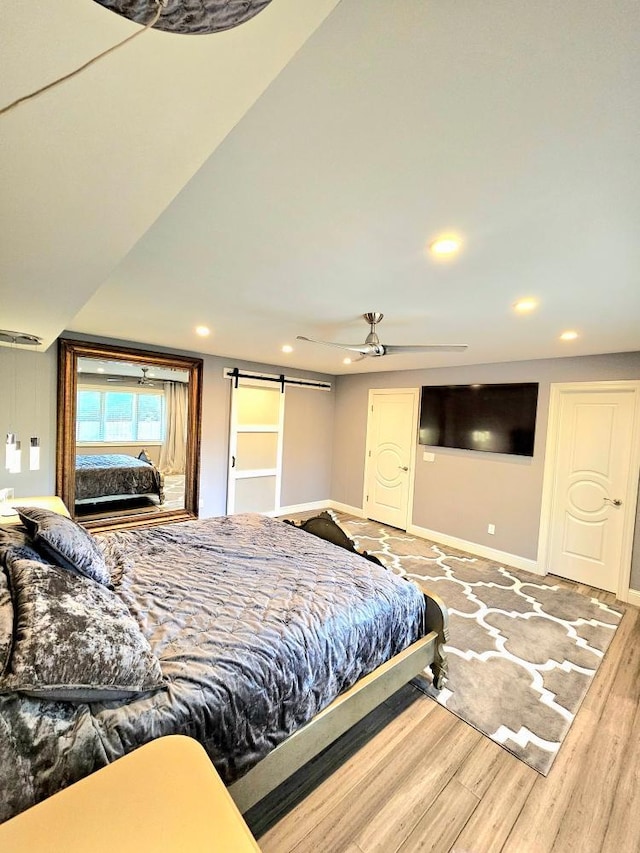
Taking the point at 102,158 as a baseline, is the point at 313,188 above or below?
above

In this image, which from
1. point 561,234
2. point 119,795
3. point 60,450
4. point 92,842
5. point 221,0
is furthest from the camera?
point 60,450

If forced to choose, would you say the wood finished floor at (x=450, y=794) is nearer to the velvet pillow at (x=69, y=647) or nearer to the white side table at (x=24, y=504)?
the velvet pillow at (x=69, y=647)

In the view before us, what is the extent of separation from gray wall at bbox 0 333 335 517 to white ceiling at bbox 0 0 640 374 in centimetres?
175

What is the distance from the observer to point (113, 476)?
3.96 meters

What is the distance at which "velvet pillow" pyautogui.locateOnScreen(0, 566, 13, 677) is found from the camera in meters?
1.06

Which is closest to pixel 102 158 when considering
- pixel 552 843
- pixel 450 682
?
pixel 552 843

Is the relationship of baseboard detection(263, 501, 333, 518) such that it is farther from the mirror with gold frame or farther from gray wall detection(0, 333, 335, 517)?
the mirror with gold frame

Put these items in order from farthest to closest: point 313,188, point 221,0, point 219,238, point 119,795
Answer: point 219,238
point 313,188
point 119,795
point 221,0

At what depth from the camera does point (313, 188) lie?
122 centimetres

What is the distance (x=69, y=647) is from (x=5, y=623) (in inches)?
8.7

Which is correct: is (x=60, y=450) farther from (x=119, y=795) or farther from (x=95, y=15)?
(x=95, y=15)

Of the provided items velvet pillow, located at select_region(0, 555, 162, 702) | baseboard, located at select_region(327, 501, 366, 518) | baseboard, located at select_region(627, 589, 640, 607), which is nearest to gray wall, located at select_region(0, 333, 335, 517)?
baseboard, located at select_region(327, 501, 366, 518)

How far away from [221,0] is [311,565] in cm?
249

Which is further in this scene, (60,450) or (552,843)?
(60,450)
